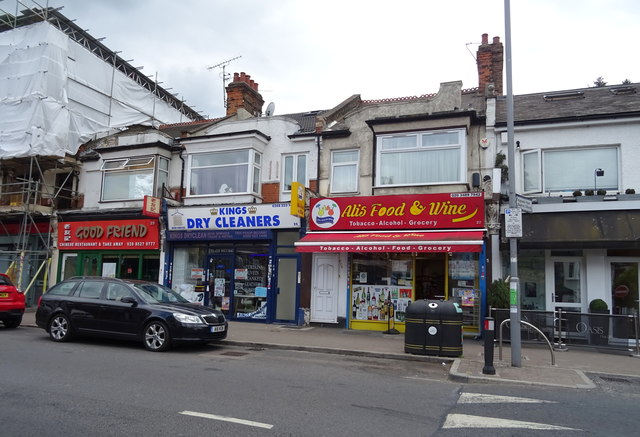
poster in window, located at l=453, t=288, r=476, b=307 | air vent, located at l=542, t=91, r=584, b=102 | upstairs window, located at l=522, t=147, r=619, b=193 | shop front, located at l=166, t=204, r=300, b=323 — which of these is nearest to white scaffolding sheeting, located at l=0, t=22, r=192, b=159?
shop front, located at l=166, t=204, r=300, b=323

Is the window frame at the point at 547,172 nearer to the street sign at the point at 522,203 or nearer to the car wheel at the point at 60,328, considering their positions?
the street sign at the point at 522,203

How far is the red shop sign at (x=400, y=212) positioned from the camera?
13672 millimetres

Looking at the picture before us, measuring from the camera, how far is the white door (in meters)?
15.2

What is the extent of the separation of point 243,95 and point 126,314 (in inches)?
472

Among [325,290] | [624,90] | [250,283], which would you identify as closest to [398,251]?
[325,290]

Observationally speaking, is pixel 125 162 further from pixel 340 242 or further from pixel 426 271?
pixel 426 271

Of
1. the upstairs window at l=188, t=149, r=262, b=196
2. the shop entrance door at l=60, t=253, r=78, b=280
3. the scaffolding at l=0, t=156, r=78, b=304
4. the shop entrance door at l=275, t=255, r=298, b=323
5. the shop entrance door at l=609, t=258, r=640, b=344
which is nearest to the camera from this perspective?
the shop entrance door at l=609, t=258, r=640, b=344

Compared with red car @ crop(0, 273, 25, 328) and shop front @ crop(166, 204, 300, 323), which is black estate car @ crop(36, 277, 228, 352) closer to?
red car @ crop(0, 273, 25, 328)

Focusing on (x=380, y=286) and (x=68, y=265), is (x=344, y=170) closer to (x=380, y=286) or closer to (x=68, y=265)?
(x=380, y=286)

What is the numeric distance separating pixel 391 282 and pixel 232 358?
631cm

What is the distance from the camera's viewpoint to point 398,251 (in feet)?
44.1

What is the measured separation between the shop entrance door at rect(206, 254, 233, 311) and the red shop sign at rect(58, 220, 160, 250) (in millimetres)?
2407

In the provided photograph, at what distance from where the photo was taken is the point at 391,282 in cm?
1480

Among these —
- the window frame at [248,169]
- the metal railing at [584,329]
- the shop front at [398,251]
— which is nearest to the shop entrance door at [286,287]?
the shop front at [398,251]
